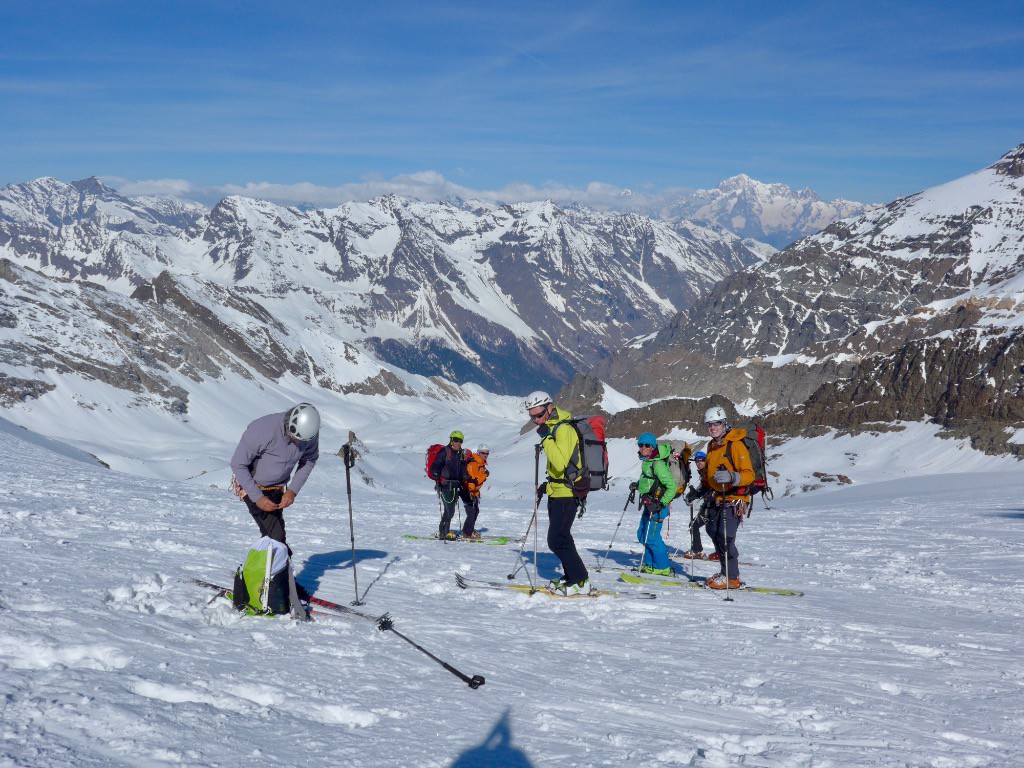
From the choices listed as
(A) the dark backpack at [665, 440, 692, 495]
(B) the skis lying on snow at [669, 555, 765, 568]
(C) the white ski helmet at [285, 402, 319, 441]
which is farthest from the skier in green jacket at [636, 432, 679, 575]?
(C) the white ski helmet at [285, 402, 319, 441]

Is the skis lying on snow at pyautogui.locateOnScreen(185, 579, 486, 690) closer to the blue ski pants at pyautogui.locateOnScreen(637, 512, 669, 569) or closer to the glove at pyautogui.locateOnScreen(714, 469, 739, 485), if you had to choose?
the glove at pyautogui.locateOnScreen(714, 469, 739, 485)

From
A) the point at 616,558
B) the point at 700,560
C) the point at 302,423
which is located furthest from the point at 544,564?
the point at 302,423

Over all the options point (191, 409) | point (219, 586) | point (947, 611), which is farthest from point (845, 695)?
point (191, 409)

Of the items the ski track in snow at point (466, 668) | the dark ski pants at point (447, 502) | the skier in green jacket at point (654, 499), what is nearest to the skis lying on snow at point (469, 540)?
the dark ski pants at point (447, 502)

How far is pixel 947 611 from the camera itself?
12.7 meters

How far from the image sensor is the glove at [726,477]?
43.7ft

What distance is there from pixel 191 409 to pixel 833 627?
191616 mm

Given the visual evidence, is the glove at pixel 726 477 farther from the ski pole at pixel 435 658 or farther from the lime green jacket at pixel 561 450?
the ski pole at pixel 435 658

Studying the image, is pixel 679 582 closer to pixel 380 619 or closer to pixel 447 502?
pixel 380 619

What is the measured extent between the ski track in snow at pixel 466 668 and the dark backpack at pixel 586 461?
1813mm

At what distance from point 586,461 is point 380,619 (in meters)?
3.66

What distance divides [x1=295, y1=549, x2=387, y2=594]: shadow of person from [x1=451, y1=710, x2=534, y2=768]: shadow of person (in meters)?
5.86

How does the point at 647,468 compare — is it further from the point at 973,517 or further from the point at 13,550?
the point at 973,517

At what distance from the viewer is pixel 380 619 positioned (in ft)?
31.4
